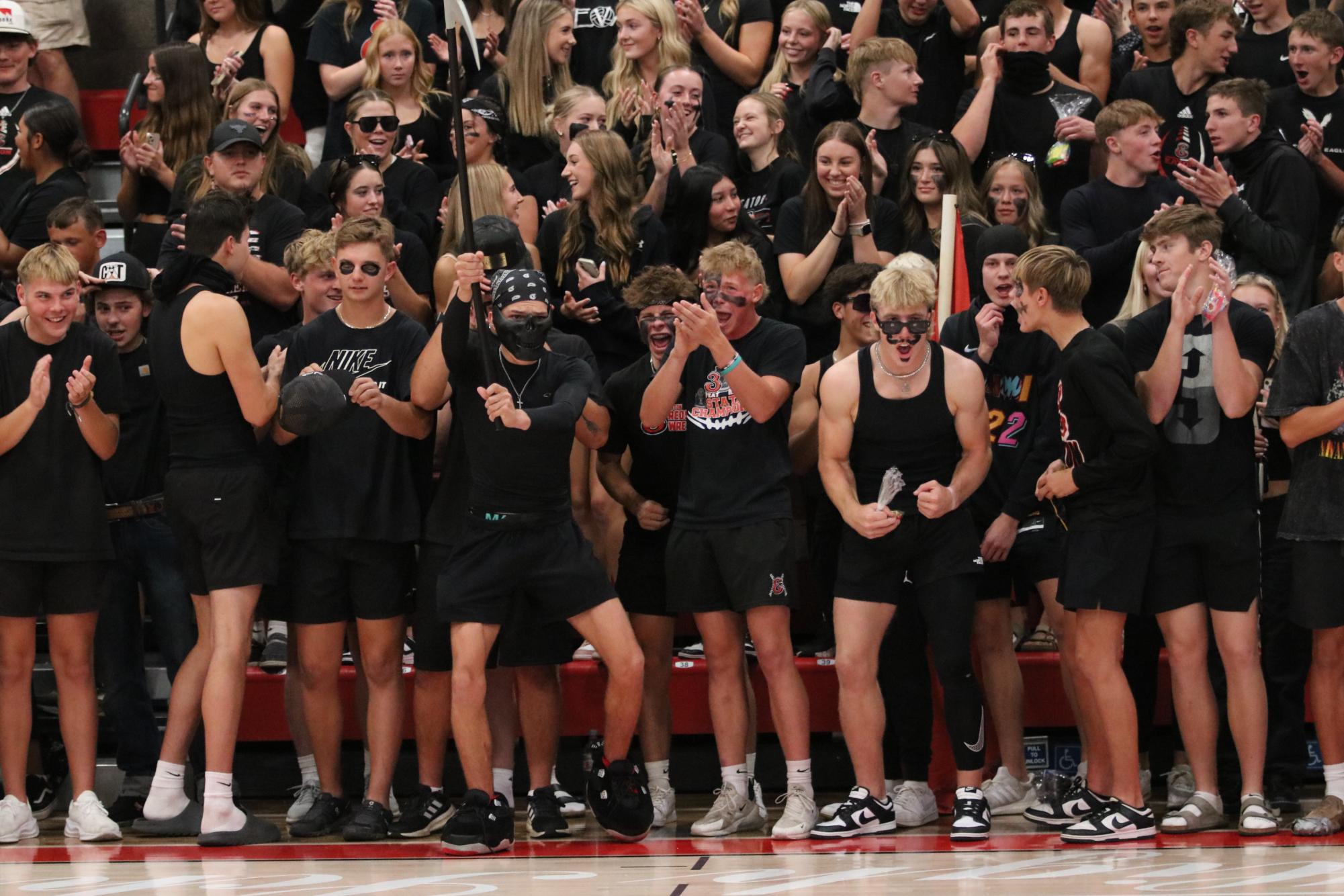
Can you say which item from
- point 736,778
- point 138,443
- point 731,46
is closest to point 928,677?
point 736,778

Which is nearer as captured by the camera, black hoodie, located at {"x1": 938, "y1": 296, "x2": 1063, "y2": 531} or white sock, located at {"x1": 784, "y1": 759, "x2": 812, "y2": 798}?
white sock, located at {"x1": 784, "y1": 759, "x2": 812, "y2": 798}

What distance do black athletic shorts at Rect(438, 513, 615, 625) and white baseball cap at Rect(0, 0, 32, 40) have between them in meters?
4.29

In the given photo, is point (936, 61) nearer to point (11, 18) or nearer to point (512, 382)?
point (512, 382)

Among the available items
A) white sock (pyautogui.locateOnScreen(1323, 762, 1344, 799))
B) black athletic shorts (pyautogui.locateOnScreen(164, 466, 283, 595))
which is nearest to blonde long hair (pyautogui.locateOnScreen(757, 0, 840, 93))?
black athletic shorts (pyautogui.locateOnScreen(164, 466, 283, 595))

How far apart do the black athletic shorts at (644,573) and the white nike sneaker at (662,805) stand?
2.21ft

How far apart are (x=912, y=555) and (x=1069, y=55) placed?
3.65m

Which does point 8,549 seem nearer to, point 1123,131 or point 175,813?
point 175,813

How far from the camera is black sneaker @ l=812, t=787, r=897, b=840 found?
638 centimetres

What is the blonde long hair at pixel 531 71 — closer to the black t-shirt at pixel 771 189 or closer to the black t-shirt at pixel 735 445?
the black t-shirt at pixel 771 189

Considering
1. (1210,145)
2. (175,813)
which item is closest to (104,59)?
(175,813)

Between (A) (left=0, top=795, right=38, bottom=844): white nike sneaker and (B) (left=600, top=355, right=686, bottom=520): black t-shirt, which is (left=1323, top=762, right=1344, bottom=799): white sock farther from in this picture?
(A) (left=0, top=795, right=38, bottom=844): white nike sneaker

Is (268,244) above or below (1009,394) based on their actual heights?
above

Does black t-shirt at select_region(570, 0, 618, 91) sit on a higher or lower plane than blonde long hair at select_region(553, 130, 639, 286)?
higher

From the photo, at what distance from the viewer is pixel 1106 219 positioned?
25.6 ft
